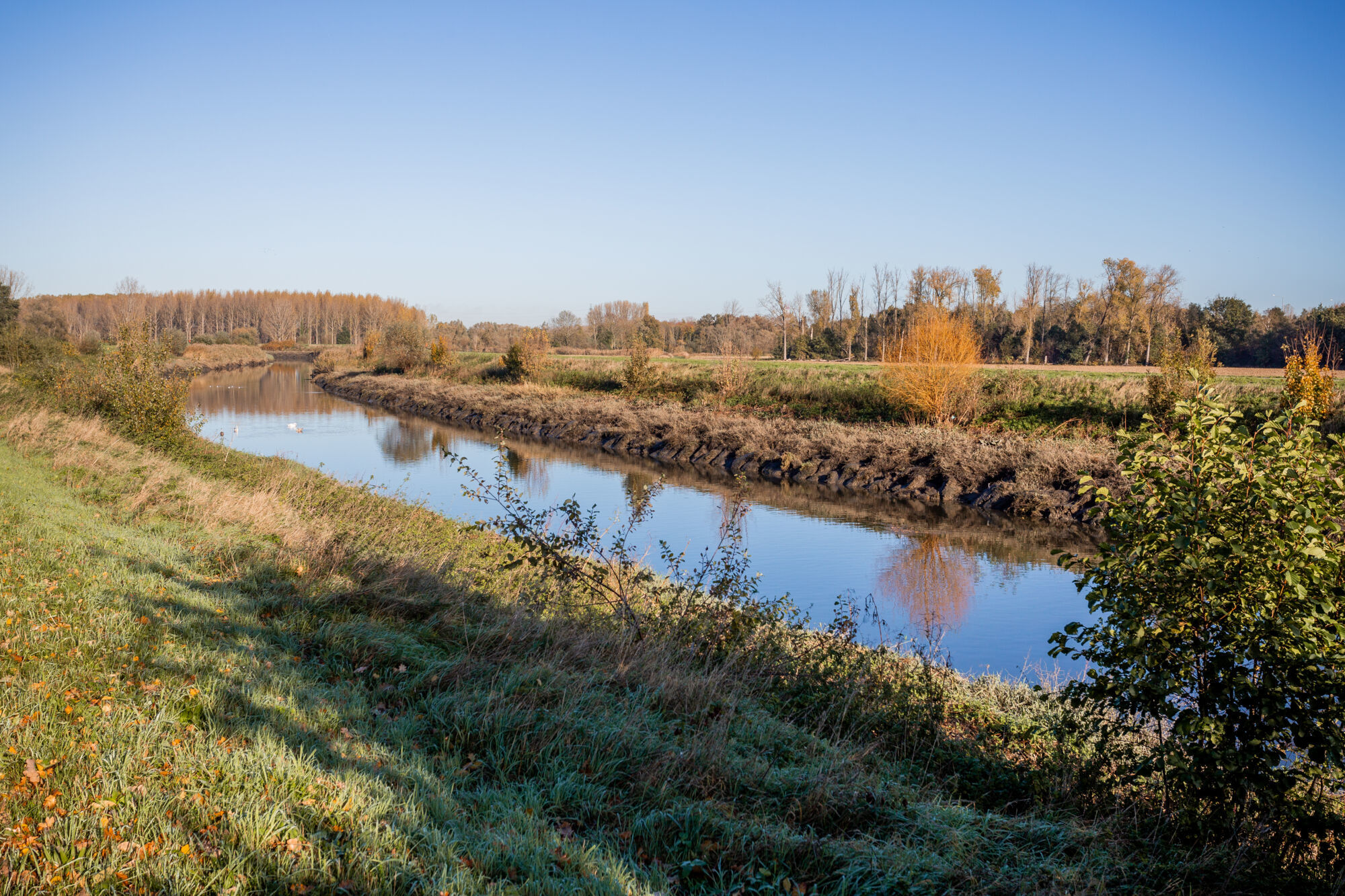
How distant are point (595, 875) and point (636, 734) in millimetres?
1448

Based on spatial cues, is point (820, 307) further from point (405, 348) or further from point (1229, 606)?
point (1229, 606)

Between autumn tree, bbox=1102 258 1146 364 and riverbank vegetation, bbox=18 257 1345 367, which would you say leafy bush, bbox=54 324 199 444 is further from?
autumn tree, bbox=1102 258 1146 364

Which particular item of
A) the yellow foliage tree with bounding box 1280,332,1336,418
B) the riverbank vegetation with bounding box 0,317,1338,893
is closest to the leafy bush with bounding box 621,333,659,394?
the yellow foliage tree with bounding box 1280,332,1336,418

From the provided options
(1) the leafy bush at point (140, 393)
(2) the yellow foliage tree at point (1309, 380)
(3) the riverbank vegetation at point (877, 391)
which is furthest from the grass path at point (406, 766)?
(2) the yellow foliage tree at point (1309, 380)

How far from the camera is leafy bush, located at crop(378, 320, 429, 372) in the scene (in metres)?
63.7

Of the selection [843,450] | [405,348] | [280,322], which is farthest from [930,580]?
[280,322]

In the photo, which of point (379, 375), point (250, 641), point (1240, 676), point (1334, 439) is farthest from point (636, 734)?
point (379, 375)

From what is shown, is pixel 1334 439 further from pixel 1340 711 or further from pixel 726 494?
pixel 726 494

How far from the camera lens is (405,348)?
64.8m

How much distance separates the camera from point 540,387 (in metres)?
44.6

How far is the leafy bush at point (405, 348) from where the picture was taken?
6372 cm

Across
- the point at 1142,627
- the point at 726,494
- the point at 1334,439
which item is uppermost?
the point at 1334,439

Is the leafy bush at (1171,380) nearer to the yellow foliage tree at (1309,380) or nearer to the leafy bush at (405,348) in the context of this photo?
the yellow foliage tree at (1309,380)

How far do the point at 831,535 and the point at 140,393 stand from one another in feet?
52.8
